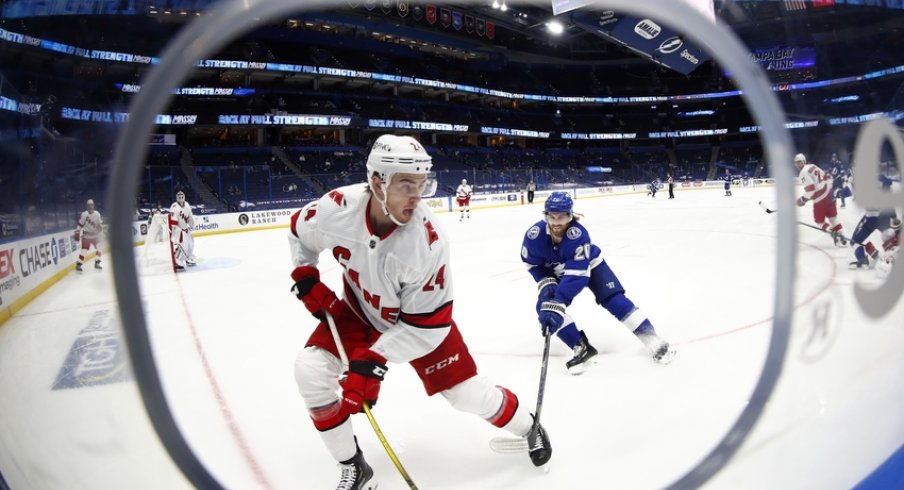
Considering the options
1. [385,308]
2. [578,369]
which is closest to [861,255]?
[385,308]

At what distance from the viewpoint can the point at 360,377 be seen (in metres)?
1.33

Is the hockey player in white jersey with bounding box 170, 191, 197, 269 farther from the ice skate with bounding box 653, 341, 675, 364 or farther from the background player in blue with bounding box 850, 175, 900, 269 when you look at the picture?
the background player in blue with bounding box 850, 175, 900, 269

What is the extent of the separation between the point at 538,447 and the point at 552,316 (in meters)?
0.76

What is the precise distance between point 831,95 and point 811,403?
2.22ft

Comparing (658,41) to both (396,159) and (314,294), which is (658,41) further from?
(314,294)

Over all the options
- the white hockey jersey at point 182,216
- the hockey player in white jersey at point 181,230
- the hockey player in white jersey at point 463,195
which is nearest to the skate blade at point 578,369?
the hockey player in white jersey at point 181,230

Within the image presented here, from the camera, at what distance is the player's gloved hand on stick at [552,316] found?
2189 mm

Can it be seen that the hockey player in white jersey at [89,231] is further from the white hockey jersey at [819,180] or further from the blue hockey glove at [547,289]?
the blue hockey glove at [547,289]

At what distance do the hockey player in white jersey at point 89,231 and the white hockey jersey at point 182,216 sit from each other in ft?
18.2

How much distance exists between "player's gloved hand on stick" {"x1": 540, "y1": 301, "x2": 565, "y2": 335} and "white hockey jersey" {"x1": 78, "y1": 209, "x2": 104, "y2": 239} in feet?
5.88

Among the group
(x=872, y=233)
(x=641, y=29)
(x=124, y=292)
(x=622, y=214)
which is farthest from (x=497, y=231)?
(x=124, y=292)

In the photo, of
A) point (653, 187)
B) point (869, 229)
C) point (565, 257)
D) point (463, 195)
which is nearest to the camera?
point (869, 229)

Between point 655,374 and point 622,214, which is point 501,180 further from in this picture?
point 655,374

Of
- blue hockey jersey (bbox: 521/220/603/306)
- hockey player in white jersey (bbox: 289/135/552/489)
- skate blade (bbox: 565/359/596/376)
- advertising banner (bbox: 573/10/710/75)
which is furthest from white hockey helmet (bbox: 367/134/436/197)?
skate blade (bbox: 565/359/596/376)
